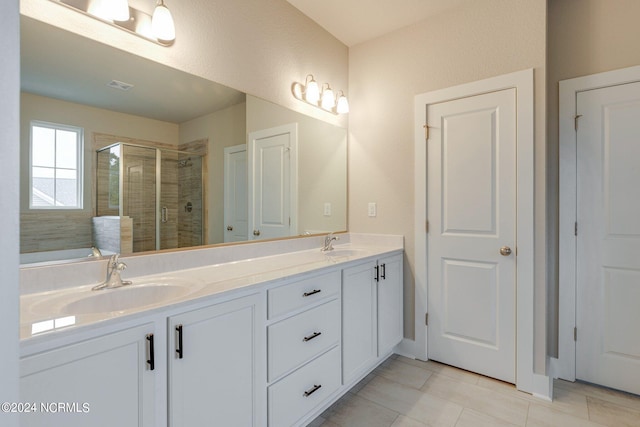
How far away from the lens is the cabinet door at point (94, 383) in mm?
781

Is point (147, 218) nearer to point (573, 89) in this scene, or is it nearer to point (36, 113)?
point (36, 113)

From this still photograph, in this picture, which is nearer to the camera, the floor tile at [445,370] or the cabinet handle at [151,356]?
the cabinet handle at [151,356]

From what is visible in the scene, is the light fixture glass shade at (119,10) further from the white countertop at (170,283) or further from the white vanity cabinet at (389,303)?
the white vanity cabinet at (389,303)

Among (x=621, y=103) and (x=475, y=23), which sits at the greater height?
(x=475, y=23)

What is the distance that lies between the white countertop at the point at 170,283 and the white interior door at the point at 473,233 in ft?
1.80

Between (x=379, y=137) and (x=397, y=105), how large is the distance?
28 cm

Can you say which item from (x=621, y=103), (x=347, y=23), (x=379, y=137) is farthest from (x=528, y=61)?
(x=347, y=23)

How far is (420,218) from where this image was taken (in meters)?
2.36

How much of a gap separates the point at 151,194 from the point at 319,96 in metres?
1.50

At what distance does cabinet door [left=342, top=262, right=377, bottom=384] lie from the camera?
72.3 inches

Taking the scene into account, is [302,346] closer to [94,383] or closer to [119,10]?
[94,383]

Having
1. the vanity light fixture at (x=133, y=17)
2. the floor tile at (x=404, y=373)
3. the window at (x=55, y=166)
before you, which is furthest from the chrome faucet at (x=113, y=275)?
the floor tile at (x=404, y=373)

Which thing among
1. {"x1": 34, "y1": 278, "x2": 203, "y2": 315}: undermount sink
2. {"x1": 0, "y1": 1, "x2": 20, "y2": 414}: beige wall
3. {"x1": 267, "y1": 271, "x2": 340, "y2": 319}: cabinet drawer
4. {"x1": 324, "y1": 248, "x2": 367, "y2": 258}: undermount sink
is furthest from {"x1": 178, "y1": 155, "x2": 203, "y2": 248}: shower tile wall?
{"x1": 0, "y1": 1, "x2": 20, "y2": 414}: beige wall

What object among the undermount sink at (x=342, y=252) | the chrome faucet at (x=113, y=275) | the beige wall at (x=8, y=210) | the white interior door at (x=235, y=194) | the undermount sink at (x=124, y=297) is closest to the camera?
the beige wall at (x=8, y=210)
